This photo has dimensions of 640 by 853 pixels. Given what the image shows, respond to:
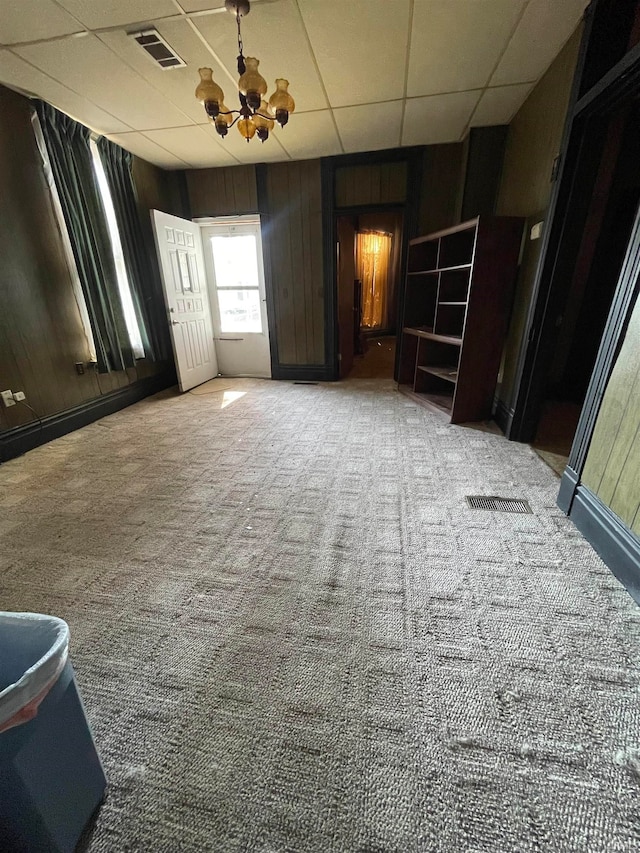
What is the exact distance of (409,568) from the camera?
144 cm

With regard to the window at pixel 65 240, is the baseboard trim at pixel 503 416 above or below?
below

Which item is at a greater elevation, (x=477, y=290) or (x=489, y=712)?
(x=477, y=290)

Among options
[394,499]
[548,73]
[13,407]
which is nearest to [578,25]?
[548,73]

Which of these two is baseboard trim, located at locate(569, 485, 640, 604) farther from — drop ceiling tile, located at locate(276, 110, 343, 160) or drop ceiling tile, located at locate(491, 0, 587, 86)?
drop ceiling tile, located at locate(276, 110, 343, 160)

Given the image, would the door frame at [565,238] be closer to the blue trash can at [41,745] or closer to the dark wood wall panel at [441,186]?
the dark wood wall panel at [441,186]

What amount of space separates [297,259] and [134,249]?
1.82 meters

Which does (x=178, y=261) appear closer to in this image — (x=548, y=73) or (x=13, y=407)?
(x=13, y=407)

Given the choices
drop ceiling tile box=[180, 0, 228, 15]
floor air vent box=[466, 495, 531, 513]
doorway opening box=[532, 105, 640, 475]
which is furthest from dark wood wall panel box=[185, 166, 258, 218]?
floor air vent box=[466, 495, 531, 513]

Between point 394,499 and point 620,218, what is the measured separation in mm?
3484

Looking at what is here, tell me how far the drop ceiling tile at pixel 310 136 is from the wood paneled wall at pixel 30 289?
2.08 m

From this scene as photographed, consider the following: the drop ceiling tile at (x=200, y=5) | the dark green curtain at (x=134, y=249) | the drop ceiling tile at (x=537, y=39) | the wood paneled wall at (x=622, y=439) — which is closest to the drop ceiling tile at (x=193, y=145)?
the dark green curtain at (x=134, y=249)

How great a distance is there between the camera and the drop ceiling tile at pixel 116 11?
1753 mm

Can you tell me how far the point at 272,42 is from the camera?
2.05 metres

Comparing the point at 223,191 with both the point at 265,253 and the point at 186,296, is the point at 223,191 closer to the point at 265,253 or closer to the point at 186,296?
the point at 265,253
